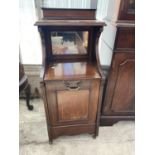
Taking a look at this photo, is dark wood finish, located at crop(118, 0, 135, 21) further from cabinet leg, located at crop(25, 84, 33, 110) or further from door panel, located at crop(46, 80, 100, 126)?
cabinet leg, located at crop(25, 84, 33, 110)

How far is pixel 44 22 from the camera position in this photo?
110cm

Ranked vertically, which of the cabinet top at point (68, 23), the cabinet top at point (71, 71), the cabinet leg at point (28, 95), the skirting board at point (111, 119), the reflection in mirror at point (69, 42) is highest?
the cabinet top at point (68, 23)

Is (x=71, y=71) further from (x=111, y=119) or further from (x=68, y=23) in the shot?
(x=111, y=119)

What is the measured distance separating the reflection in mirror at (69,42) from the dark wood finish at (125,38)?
289 mm

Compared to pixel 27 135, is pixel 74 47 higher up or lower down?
higher up

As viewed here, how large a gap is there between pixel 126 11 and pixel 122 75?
0.53m

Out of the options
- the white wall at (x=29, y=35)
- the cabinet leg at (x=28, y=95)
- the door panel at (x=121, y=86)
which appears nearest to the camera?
the door panel at (x=121, y=86)

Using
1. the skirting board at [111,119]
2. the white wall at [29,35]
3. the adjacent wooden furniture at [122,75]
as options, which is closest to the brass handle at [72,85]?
the adjacent wooden furniture at [122,75]

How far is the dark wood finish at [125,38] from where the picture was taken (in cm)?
120

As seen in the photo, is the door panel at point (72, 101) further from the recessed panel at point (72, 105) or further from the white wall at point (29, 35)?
the white wall at point (29, 35)

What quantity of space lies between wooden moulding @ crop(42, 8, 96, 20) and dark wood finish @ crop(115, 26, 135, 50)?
258 millimetres
